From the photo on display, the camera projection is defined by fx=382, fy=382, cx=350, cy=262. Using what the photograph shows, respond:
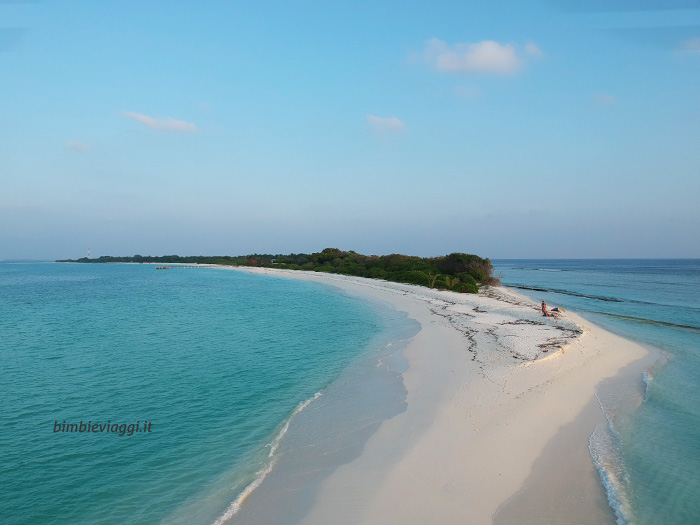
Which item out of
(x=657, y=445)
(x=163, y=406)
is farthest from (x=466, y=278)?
(x=163, y=406)

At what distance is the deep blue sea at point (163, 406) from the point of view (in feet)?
20.7

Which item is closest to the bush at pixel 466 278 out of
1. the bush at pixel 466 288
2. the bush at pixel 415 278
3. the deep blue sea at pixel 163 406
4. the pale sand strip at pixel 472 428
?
the bush at pixel 466 288

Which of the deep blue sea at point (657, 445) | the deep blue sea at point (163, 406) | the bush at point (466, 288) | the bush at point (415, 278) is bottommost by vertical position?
the deep blue sea at point (163, 406)

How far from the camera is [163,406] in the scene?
33.0 feet

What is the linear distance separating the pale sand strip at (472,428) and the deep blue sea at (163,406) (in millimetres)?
1037

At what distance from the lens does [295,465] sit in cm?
713

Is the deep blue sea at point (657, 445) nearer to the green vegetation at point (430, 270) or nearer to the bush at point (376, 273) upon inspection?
the green vegetation at point (430, 270)

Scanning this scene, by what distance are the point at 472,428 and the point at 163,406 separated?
7801 millimetres

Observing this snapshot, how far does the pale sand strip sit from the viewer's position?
5.95 metres

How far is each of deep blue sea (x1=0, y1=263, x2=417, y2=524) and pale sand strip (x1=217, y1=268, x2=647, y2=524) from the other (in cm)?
104

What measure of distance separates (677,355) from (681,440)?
9.49m

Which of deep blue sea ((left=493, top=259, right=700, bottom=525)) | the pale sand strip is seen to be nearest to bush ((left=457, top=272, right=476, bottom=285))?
the pale sand strip

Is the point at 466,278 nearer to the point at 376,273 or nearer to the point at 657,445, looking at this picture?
the point at 376,273

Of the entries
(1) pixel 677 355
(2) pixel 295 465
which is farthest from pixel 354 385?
(1) pixel 677 355
